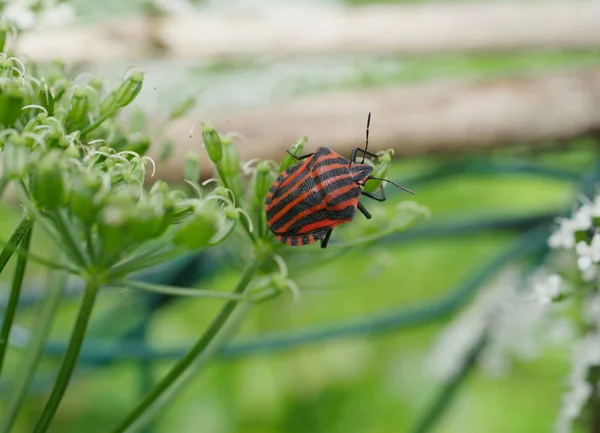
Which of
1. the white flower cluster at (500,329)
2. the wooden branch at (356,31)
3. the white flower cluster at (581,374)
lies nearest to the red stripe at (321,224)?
the white flower cluster at (581,374)

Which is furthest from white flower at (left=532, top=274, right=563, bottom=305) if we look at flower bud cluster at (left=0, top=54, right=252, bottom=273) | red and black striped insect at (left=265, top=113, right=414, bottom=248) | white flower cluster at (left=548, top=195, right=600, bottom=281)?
flower bud cluster at (left=0, top=54, right=252, bottom=273)

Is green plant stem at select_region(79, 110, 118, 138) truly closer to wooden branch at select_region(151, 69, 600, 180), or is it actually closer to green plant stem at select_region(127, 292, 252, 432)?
green plant stem at select_region(127, 292, 252, 432)

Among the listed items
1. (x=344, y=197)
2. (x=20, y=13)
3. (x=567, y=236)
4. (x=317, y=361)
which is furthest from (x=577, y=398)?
(x=317, y=361)

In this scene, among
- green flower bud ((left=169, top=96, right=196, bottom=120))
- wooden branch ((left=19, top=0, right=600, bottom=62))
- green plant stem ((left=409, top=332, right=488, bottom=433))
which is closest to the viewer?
green flower bud ((left=169, top=96, right=196, bottom=120))

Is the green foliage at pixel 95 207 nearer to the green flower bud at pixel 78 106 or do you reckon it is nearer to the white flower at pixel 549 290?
the green flower bud at pixel 78 106

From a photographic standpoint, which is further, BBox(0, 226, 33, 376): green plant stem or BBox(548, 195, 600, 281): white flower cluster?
BBox(548, 195, 600, 281): white flower cluster

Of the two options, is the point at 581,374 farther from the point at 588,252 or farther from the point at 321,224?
the point at 321,224

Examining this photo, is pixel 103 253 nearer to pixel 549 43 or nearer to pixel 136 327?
pixel 136 327
